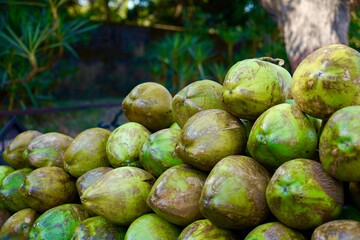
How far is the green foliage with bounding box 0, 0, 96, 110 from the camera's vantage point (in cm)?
583

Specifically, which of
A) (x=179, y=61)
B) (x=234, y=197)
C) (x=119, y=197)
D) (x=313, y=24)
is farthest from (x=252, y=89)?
(x=179, y=61)

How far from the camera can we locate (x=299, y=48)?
Answer: 3986 millimetres

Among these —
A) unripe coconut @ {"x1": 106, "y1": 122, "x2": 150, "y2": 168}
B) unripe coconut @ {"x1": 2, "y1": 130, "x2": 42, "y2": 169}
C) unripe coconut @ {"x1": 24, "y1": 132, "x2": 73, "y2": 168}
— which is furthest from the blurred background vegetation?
unripe coconut @ {"x1": 106, "y1": 122, "x2": 150, "y2": 168}

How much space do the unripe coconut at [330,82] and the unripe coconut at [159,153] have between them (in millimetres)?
456

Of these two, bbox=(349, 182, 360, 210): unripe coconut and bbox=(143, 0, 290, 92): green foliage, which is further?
bbox=(143, 0, 290, 92): green foliage

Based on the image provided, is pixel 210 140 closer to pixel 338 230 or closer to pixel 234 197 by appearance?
pixel 234 197

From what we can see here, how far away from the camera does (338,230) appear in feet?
3.12

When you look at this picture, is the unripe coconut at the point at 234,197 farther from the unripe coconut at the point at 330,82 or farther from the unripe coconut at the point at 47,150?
the unripe coconut at the point at 47,150

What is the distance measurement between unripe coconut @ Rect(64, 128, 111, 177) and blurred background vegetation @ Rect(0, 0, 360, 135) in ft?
13.7

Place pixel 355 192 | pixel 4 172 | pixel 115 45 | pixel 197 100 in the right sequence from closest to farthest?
pixel 355 192 < pixel 197 100 < pixel 4 172 < pixel 115 45

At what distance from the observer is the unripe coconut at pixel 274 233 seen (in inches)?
40.6

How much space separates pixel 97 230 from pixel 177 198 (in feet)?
1.05

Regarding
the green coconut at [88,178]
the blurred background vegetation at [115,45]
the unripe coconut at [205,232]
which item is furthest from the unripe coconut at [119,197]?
the blurred background vegetation at [115,45]

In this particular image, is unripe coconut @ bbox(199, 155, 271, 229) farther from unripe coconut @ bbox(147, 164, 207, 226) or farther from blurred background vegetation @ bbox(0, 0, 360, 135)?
blurred background vegetation @ bbox(0, 0, 360, 135)
